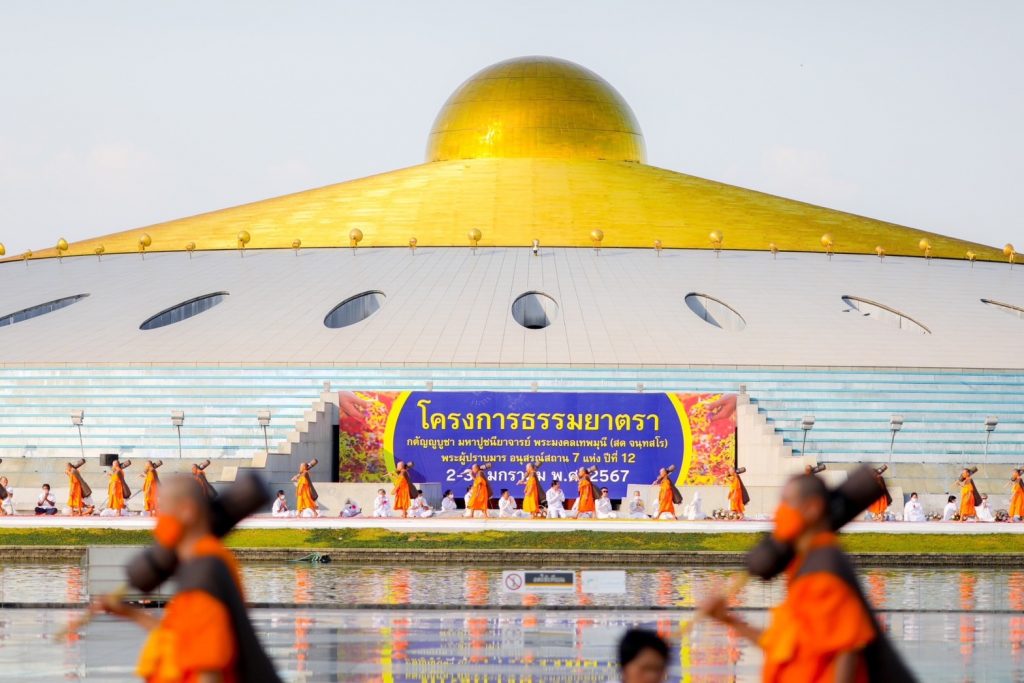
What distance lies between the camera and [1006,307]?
131ft

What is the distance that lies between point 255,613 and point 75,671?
160 inches

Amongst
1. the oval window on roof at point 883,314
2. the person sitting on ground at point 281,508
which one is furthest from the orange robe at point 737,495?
the oval window on roof at point 883,314

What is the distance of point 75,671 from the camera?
35.8 feet

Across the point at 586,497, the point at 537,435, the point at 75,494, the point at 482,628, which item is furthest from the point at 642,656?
the point at 537,435

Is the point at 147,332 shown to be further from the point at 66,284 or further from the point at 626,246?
the point at 626,246

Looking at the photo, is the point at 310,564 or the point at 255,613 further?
the point at 310,564

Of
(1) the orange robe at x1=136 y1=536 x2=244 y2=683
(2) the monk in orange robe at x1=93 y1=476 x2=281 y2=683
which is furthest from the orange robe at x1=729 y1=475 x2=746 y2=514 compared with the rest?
(1) the orange robe at x1=136 y1=536 x2=244 y2=683

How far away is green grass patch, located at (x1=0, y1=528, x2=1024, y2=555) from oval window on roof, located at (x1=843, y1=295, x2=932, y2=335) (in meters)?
12.4

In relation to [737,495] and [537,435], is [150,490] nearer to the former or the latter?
[537,435]

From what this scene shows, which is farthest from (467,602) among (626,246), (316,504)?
(626,246)

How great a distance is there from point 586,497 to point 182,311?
1186cm

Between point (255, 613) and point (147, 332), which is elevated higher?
point (147, 332)

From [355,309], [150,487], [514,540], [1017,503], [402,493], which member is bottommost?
[514,540]

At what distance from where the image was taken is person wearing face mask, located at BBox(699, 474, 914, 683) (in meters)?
5.93
